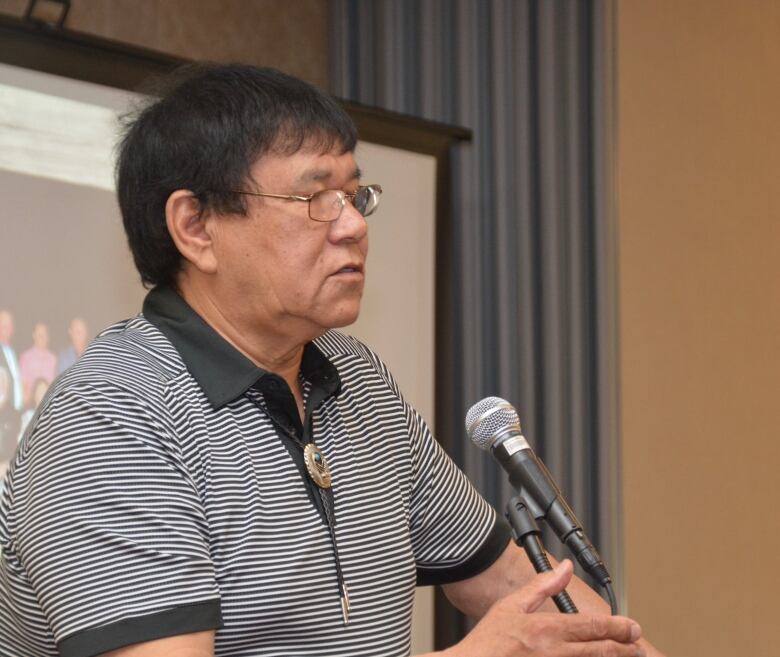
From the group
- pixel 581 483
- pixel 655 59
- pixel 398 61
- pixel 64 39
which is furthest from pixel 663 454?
pixel 64 39

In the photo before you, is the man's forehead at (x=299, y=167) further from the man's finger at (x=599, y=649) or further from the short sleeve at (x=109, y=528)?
the man's finger at (x=599, y=649)

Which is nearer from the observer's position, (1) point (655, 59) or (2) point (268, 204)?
(2) point (268, 204)

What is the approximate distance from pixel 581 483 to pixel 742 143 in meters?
1.20

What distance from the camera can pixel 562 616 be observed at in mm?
1366

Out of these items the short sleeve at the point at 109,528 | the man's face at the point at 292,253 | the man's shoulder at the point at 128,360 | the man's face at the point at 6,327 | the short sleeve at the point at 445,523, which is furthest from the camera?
the man's face at the point at 6,327

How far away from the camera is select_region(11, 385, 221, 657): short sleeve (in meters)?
1.29

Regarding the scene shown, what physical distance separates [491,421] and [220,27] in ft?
8.47

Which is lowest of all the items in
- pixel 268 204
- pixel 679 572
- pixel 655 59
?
pixel 679 572

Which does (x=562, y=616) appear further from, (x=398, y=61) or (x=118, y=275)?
(x=398, y=61)

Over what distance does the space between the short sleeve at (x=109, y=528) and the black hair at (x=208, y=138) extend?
0.34 m

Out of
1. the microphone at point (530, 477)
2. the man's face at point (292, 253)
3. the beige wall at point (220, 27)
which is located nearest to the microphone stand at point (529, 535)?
the microphone at point (530, 477)

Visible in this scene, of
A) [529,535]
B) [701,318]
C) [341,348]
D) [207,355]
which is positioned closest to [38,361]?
[341,348]

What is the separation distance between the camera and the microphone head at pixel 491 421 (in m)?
1.47

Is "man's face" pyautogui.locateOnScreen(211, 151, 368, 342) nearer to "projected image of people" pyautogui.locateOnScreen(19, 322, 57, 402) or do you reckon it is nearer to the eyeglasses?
the eyeglasses
